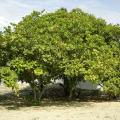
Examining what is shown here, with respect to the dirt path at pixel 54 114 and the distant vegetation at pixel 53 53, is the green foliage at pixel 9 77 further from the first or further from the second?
the dirt path at pixel 54 114

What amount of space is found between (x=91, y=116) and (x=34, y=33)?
732 centimetres

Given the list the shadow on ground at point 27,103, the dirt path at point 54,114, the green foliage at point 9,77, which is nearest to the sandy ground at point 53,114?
the dirt path at point 54,114

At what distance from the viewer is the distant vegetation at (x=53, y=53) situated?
26.0 meters

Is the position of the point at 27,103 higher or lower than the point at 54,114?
higher

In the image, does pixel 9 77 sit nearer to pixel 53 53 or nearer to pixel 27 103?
pixel 53 53

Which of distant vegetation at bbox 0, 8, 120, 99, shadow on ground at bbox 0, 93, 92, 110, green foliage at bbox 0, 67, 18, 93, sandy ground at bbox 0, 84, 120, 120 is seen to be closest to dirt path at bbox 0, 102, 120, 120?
sandy ground at bbox 0, 84, 120, 120

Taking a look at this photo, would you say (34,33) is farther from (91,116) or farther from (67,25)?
(91,116)

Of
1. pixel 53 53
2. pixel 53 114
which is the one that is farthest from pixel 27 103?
pixel 53 114

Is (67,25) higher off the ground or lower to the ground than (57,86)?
higher

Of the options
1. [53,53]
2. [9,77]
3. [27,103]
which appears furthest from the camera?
[27,103]

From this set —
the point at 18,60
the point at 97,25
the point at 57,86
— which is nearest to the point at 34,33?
the point at 18,60

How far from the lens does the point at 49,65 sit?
2673 cm

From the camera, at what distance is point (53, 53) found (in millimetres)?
26141

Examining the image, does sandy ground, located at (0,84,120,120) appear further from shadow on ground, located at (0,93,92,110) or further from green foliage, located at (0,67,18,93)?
green foliage, located at (0,67,18,93)
